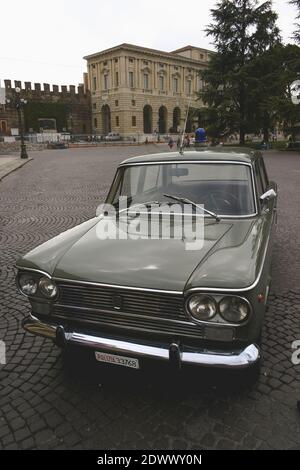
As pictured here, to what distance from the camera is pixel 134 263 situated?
271 centimetres

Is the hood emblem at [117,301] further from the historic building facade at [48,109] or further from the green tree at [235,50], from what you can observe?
the historic building facade at [48,109]

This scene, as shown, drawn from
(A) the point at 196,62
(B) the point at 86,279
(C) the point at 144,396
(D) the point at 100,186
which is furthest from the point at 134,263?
(A) the point at 196,62

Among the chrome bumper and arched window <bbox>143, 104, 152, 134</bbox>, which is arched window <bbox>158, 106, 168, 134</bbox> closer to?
arched window <bbox>143, 104, 152, 134</bbox>

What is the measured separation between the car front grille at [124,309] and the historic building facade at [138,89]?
231 feet

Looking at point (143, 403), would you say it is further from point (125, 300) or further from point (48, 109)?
point (48, 109)

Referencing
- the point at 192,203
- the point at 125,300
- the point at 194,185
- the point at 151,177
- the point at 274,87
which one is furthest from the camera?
the point at 274,87

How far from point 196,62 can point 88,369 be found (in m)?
89.5

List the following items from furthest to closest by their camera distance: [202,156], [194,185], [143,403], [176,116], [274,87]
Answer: [176,116], [274,87], [202,156], [194,185], [143,403]

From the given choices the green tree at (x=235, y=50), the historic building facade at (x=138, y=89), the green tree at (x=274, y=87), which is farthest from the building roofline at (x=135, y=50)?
the green tree at (x=274, y=87)

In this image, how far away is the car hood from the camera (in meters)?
2.46

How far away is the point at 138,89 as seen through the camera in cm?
7400

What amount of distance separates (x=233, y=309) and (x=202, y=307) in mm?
195

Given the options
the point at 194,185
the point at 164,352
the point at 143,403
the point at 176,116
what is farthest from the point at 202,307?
the point at 176,116

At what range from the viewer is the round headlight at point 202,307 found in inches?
94.0
